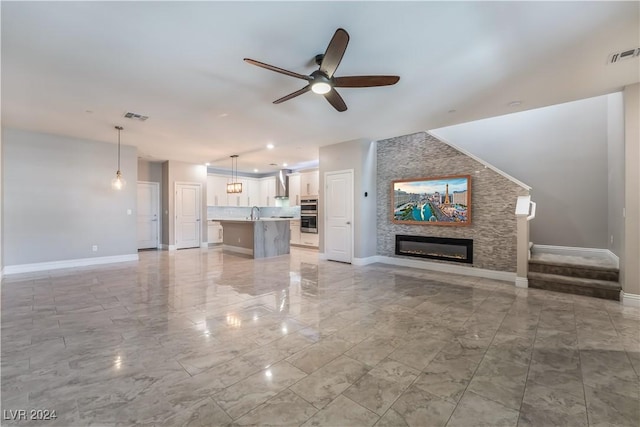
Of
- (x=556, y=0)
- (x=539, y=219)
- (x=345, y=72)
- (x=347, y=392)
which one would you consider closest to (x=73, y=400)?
(x=347, y=392)

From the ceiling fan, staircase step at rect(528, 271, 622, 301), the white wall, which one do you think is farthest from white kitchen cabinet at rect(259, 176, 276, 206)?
the white wall

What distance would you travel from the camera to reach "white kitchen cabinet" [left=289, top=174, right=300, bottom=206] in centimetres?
992

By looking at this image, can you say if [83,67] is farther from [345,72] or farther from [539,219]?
[539,219]

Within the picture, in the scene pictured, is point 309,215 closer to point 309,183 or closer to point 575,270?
point 309,183

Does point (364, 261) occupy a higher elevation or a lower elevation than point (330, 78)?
lower

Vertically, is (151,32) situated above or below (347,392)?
above

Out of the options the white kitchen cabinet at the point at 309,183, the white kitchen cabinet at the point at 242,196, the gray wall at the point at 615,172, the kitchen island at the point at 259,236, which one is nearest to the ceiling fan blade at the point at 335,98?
the gray wall at the point at 615,172

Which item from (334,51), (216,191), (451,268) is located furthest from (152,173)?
(451,268)

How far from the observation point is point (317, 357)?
7.57 feet

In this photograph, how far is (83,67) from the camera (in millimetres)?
3076

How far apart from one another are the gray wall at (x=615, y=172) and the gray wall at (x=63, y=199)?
9515 millimetres

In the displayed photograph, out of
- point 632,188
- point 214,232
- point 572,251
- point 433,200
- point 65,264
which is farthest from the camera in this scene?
point 214,232

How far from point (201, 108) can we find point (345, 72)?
7.83 feet

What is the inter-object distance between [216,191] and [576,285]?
1013cm
